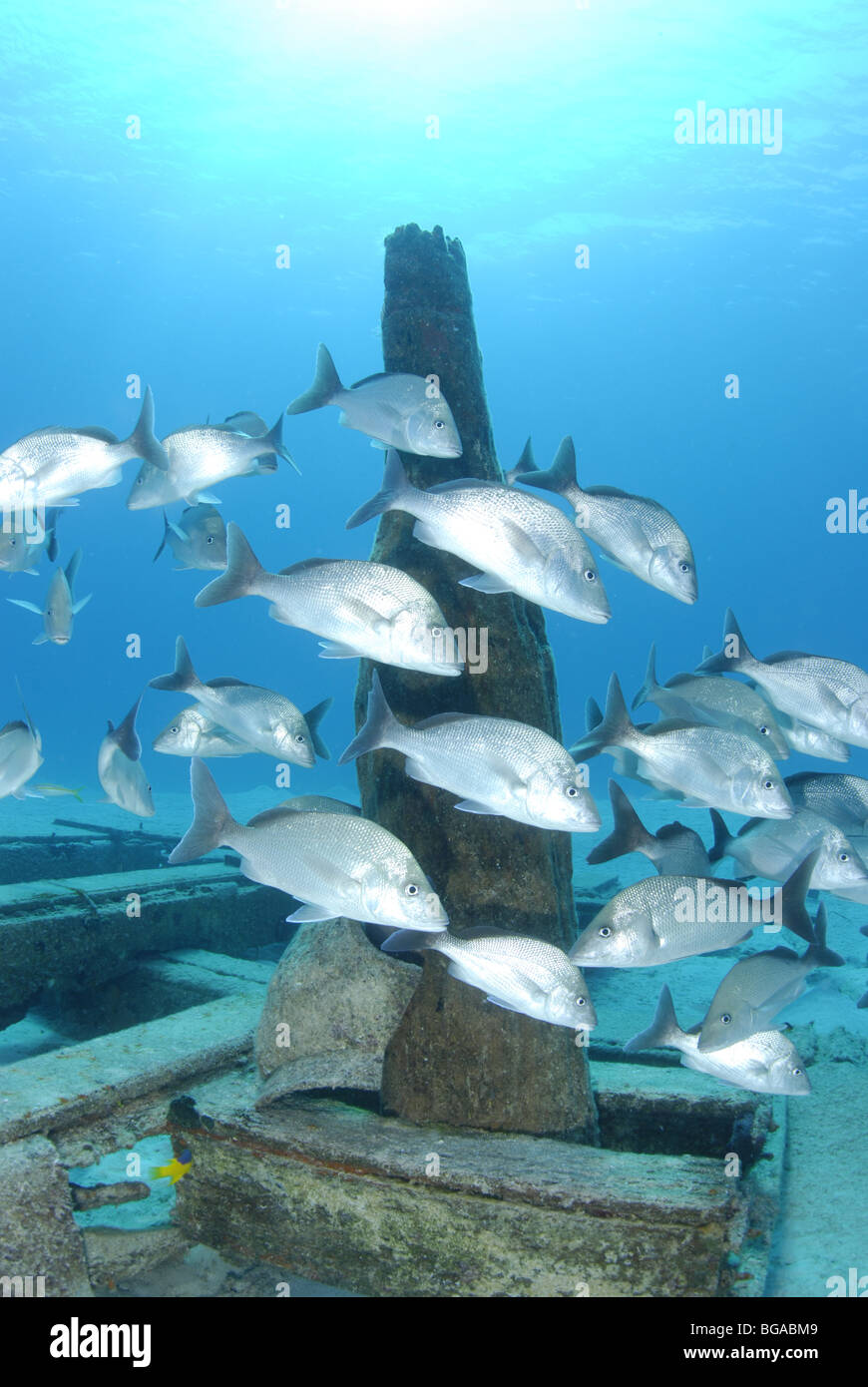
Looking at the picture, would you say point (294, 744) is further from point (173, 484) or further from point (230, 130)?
point (230, 130)

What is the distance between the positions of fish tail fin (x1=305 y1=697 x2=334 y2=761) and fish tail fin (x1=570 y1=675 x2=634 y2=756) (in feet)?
3.71

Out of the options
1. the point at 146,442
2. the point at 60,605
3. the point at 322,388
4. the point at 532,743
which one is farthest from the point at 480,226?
the point at 532,743

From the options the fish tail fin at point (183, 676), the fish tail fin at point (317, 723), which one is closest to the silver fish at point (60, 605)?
the fish tail fin at point (183, 676)

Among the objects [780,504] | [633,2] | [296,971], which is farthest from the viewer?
[780,504]

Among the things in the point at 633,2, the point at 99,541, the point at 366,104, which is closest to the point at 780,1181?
the point at 633,2

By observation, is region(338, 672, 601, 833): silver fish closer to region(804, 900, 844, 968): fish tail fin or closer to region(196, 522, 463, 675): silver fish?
region(196, 522, 463, 675): silver fish

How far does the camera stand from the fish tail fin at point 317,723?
3586 millimetres

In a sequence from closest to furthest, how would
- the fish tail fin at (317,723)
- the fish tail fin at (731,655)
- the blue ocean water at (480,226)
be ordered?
the fish tail fin at (731,655)
the fish tail fin at (317,723)
the blue ocean water at (480,226)

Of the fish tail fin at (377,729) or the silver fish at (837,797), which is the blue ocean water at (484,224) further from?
the silver fish at (837,797)

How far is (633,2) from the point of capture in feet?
102

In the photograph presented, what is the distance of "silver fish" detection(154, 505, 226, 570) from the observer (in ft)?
14.8

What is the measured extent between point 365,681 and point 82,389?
366 ft

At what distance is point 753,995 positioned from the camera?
9.57ft

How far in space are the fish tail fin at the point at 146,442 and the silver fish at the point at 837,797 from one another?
3037mm
